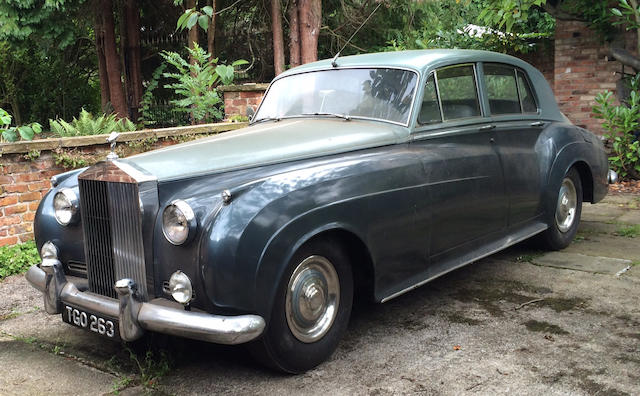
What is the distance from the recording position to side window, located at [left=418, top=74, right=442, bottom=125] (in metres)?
3.88

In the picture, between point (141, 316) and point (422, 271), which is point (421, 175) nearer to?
point (422, 271)

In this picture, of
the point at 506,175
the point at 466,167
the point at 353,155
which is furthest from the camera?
the point at 506,175

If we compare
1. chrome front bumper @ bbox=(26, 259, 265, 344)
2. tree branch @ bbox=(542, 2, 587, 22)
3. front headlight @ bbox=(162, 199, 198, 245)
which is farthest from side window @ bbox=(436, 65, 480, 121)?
tree branch @ bbox=(542, 2, 587, 22)

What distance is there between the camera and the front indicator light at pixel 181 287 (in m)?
2.74

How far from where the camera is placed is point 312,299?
308 cm

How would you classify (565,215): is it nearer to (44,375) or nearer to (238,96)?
(44,375)

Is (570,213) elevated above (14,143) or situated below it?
below

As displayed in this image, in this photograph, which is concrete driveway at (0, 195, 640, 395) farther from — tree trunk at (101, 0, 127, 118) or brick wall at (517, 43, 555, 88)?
tree trunk at (101, 0, 127, 118)

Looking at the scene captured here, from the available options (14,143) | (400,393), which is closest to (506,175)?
(400,393)

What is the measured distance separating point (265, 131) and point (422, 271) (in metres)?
1.32

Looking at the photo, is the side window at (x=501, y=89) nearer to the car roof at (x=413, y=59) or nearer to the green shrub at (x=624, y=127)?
the car roof at (x=413, y=59)

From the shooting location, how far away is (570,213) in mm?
5387

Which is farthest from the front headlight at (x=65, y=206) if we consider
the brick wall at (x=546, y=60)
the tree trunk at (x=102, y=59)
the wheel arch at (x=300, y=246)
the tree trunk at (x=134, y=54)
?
the tree trunk at (x=134, y=54)

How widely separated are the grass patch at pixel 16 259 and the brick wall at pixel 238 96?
11.0 ft
